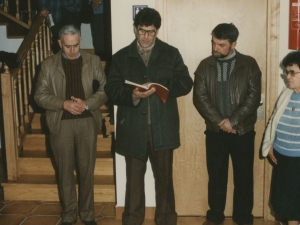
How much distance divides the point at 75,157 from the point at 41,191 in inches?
38.9

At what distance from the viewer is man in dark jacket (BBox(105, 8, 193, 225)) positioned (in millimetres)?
2957

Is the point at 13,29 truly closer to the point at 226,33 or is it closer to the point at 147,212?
the point at 147,212

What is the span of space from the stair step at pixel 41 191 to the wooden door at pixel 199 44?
80 centimetres

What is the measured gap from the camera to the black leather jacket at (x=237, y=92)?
3053 millimetres

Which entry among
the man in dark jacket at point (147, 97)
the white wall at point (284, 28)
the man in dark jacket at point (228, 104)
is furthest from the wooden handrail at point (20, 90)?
the white wall at point (284, 28)

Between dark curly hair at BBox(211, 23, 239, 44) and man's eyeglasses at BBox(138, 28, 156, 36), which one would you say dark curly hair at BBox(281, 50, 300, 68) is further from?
man's eyeglasses at BBox(138, 28, 156, 36)

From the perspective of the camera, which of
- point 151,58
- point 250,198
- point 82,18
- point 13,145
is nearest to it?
point 151,58

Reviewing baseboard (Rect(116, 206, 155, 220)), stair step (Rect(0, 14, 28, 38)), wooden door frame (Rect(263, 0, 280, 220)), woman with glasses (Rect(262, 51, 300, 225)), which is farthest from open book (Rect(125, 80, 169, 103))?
stair step (Rect(0, 14, 28, 38))

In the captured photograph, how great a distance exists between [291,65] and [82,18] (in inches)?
128

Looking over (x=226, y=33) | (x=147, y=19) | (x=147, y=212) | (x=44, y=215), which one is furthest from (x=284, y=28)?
(x=44, y=215)

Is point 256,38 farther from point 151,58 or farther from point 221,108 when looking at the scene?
point 151,58

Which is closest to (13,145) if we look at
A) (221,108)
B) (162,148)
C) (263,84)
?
(162,148)

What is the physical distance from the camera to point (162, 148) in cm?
301

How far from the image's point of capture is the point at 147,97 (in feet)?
9.77
